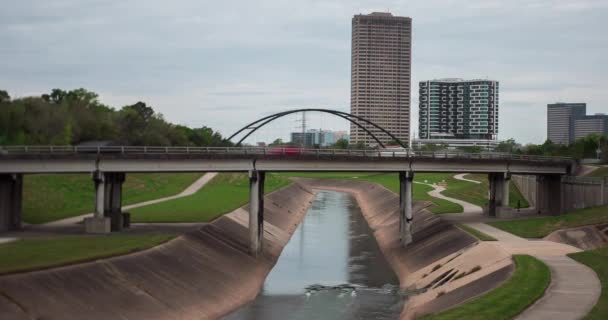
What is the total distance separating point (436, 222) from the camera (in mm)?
83438

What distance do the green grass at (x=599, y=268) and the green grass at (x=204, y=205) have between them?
42.3 meters

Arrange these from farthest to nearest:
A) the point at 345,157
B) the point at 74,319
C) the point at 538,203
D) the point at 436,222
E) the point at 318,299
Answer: the point at 538,203 < the point at 436,222 < the point at 345,157 < the point at 318,299 < the point at 74,319

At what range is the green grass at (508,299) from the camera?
117 ft

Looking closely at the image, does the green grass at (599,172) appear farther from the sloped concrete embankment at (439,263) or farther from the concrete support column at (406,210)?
the concrete support column at (406,210)

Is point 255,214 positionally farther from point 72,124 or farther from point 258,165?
point 72,124

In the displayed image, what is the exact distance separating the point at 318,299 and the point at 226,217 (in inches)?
1305

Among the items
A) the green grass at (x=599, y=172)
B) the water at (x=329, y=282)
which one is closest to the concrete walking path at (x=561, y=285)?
the water at (x=329, y=282)

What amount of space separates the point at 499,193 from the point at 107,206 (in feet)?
157

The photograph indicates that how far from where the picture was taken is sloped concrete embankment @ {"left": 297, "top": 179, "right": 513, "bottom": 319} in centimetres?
4634

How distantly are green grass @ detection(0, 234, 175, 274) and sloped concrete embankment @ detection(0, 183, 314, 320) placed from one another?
1077 mm

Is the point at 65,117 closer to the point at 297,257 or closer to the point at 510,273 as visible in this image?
the point at 297,257

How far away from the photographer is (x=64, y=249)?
51.6 meters

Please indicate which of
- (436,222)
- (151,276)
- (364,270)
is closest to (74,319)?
(151,276)

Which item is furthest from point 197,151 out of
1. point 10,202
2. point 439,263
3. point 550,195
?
point 550,195
